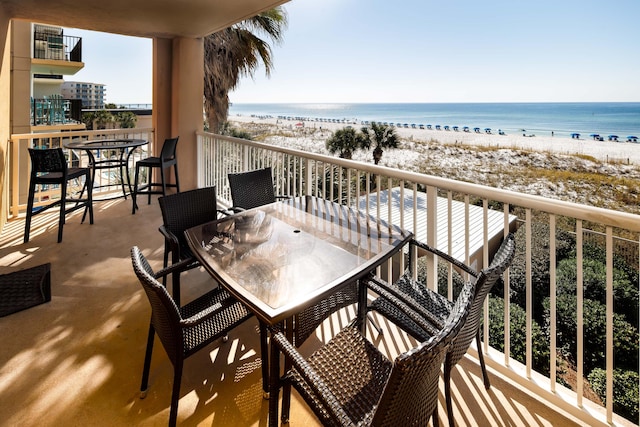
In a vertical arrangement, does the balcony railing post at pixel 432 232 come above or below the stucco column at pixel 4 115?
below

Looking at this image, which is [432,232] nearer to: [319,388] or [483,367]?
[483,367]

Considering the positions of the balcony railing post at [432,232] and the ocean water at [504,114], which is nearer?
the balcony railing post at [432,232]

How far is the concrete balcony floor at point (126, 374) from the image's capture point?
1628 mm

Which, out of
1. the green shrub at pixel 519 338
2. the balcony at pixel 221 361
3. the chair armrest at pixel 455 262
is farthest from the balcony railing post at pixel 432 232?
the green shrub at pixel 519 338

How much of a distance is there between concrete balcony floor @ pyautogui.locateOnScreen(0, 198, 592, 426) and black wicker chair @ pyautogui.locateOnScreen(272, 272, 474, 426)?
39 cm

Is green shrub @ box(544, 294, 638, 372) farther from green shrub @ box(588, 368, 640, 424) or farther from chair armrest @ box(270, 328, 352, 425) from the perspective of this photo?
chair armrest @ box(270, 328, 352, 425)

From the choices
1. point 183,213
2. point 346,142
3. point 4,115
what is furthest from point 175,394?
point 346,142

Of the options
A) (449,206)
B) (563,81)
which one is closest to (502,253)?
(449,206)

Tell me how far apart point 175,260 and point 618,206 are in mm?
16856

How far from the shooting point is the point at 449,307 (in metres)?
1.82

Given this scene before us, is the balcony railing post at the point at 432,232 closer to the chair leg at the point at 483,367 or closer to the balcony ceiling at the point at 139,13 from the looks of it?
the chair leg at the point at 483,367

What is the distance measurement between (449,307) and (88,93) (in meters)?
22.5

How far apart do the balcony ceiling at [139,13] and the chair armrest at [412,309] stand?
3311mm

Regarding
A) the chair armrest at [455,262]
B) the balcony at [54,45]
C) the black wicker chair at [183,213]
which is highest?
the balcony at [54,45]
